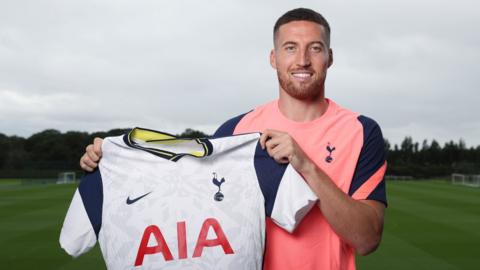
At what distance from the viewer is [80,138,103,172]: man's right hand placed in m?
2.93

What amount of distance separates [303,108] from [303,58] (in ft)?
1.04

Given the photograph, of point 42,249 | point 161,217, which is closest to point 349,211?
point 161,217

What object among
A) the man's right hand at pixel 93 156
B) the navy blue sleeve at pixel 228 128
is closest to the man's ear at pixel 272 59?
the navy blue sleeve at pixel 228 128

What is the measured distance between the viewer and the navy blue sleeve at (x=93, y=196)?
293 centimetres

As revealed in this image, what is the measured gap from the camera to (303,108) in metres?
2.94

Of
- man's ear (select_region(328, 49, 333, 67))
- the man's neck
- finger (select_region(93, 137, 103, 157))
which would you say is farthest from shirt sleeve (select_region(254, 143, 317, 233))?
finger (select_region(93, 137, 103, 157))

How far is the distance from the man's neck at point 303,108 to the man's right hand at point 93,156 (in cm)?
112

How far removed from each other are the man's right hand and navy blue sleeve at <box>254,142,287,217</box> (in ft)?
3.02

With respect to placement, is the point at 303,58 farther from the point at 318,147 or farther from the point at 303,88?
the point at 318,147

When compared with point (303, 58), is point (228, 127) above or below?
below

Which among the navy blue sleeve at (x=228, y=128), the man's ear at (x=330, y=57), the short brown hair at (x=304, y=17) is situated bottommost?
the navy blue sleeve at (x=228, y=128)

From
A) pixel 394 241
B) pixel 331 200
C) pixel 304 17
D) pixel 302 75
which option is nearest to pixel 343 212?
pixel 331 200

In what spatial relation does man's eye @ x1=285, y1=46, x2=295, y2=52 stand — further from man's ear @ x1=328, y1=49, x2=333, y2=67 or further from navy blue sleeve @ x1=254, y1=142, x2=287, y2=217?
navy blue sleeve @ x1=254, y1=142, x2=287, y2=217

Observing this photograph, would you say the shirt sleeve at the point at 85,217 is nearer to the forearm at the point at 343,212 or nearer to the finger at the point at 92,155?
the finger at the point at 92,155
